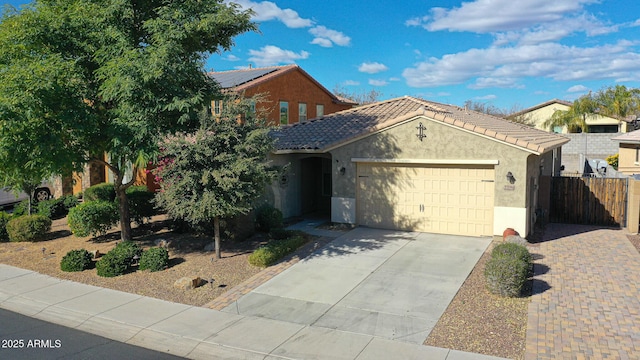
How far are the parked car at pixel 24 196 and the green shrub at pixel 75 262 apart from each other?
37.9ft

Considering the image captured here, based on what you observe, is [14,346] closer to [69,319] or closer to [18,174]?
[69,319]

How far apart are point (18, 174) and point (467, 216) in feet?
40.8

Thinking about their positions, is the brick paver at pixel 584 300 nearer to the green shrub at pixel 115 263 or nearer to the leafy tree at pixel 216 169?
the leafy tree at pixel 216 169

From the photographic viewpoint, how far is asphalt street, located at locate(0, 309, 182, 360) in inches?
307

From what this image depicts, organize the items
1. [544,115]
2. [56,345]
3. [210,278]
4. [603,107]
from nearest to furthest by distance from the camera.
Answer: [56,345]
[210,278]
[603,107]
[544,115]

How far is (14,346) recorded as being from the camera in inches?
320

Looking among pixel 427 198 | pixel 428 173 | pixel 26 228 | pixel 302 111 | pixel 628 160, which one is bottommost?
pixel 26 228

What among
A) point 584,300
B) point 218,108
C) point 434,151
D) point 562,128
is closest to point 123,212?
point 218,108

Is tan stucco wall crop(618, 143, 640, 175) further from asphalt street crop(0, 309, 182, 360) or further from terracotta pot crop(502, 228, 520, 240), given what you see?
asphalt street crop(0, 309, 182, 360)

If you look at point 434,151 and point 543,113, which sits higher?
point 543,113

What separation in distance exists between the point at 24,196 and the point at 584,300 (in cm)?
2392

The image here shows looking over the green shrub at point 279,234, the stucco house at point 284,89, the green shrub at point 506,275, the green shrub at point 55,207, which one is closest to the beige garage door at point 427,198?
the green shrub at point 279,234

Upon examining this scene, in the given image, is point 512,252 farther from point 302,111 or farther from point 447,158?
point 302,111

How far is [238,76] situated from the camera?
28453mm
